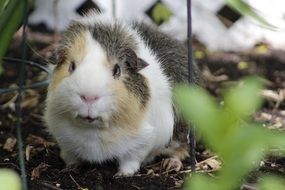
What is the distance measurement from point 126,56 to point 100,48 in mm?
97

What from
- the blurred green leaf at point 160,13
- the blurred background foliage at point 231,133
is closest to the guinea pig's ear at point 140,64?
the blurred background foliage at point 231,133

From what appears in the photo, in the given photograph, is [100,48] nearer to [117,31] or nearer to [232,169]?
[117,31]

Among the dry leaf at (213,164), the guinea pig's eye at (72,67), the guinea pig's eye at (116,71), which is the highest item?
the guinea pig's eye at (72,67)

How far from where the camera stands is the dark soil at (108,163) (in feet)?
7.15

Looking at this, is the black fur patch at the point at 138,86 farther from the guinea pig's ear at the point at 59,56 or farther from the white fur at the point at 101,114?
the guinea pig's ear at the point at 59,56

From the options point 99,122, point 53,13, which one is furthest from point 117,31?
point 53,13

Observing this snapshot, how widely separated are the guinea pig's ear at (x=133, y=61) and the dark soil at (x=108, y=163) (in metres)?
0.38

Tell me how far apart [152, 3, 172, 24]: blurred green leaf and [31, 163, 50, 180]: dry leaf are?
5.26 ft

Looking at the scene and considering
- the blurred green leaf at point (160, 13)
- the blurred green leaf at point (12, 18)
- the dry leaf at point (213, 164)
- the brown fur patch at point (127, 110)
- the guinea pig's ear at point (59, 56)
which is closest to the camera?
the blurred green leaf at point (12, 18)

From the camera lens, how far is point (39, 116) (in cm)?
303

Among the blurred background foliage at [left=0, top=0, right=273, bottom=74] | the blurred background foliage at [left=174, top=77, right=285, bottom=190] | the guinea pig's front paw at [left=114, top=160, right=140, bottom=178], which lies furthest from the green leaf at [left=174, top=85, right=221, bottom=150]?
the guinea pig's front paw at [left=114, top=160, right=140, bottom=178]

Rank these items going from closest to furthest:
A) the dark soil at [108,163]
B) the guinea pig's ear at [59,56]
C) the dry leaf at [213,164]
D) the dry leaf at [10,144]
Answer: the guinea pig's ear at [59,56] < the dark soil at [108,163] < the dry leaf at [213,164] < the dry leaf at [10,144]

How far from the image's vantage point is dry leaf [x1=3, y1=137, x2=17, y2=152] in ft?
8.38

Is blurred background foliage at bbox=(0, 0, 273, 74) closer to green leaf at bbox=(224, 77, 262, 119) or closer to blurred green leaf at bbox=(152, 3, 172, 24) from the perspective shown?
green leaf at bbox=(224, 77, 262, 119)
